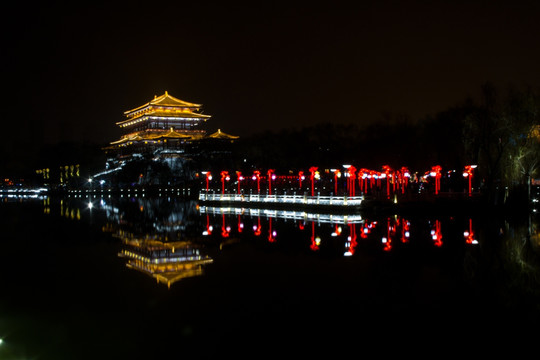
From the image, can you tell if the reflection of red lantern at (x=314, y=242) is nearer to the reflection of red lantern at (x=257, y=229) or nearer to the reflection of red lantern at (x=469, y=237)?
the reflection of red lantern at (x=257, y=229)

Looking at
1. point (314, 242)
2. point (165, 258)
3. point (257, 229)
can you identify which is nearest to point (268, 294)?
point (165, 258)

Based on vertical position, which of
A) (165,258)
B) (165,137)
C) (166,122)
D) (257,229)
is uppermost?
(166,122)

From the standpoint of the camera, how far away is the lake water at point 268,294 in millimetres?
8188

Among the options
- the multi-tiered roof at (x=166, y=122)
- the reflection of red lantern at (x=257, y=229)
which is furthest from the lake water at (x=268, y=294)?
the multi-tiered roof at (x=166, y=122)

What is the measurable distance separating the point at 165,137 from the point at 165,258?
193ft

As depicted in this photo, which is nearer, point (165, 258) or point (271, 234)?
point (165, 258)

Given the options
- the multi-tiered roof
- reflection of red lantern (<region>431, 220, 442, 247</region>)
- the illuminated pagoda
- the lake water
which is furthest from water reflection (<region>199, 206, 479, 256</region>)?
the multi-tiered roof

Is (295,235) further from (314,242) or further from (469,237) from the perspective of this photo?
(469,237)

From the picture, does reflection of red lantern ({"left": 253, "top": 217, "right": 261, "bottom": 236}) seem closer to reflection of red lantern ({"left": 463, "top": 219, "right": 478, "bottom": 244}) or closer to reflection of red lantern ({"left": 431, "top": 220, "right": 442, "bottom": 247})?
reflection of red lantern ({"left": 431, "top": 220, "right": 442, "bottom": 247})

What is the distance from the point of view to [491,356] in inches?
301

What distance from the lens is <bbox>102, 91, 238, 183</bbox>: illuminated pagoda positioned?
70.7m

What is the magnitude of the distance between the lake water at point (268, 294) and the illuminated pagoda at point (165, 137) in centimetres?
4971

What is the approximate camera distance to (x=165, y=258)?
15617 millimetres

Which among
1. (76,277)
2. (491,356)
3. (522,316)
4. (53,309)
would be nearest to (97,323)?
(53,309)
